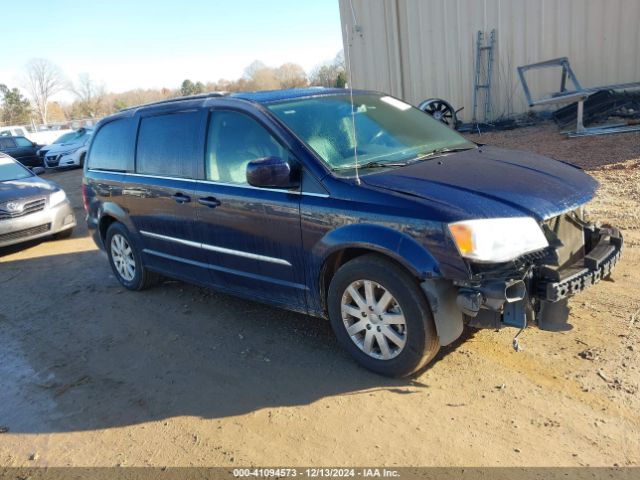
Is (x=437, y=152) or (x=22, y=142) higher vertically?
(x=437, y=152)

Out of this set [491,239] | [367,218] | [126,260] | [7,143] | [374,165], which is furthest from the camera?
[7,143]

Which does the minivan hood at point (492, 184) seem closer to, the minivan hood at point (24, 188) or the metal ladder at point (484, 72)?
the minivan hood at point (24, 188)

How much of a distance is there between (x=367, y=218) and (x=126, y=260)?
3.45m

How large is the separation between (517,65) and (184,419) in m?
12.6

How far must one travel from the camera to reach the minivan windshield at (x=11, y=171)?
365 inches

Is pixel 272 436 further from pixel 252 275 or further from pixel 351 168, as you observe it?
pixel 351 168

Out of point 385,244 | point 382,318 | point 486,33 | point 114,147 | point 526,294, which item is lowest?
point 382,318

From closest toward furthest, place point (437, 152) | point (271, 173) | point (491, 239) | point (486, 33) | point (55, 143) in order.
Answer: point (491, 239) < point (271, 173) < point (437, 152) < point (486, 33) < point (55, 143)

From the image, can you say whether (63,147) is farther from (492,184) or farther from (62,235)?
(492,184)

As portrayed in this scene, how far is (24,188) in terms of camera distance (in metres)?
8.72

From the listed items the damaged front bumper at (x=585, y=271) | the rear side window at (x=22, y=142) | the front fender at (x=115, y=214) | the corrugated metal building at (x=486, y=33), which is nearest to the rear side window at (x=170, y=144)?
the front fender at (x=115, y=214)

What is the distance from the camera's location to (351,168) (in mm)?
3689

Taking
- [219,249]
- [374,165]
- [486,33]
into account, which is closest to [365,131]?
[374,165]

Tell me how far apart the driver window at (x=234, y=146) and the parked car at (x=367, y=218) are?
1 cm
